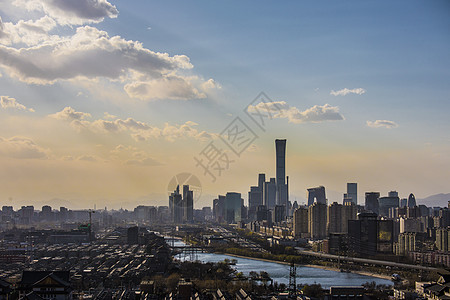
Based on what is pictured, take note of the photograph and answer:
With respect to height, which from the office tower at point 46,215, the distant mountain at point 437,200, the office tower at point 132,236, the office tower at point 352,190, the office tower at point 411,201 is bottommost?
the distant mountain at point 437,200

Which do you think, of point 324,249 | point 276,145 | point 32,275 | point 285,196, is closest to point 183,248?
point 324,249

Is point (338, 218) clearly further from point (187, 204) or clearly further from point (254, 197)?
point (254, 197)

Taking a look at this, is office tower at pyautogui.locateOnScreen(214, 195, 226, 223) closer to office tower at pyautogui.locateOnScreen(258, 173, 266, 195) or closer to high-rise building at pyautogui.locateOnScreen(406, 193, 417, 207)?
office tower at pyautogui.locateOnScreen(258, 173, 266, 195)

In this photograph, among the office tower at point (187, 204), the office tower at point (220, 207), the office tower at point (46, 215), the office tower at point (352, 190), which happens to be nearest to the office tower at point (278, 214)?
the office tower at point (187, 204)

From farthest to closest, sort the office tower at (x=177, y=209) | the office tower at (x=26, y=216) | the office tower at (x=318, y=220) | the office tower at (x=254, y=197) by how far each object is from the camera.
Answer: the office tower at (x=254, y=197) → the office tower at (x=177, y=209) → the office tower at (x=26, y=216) → the office tower at (x=318, y=220)

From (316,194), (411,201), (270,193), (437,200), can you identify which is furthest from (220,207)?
(437,200)

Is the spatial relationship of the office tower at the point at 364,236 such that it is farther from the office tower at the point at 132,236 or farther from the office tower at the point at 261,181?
the office tower at the point at 261,181
